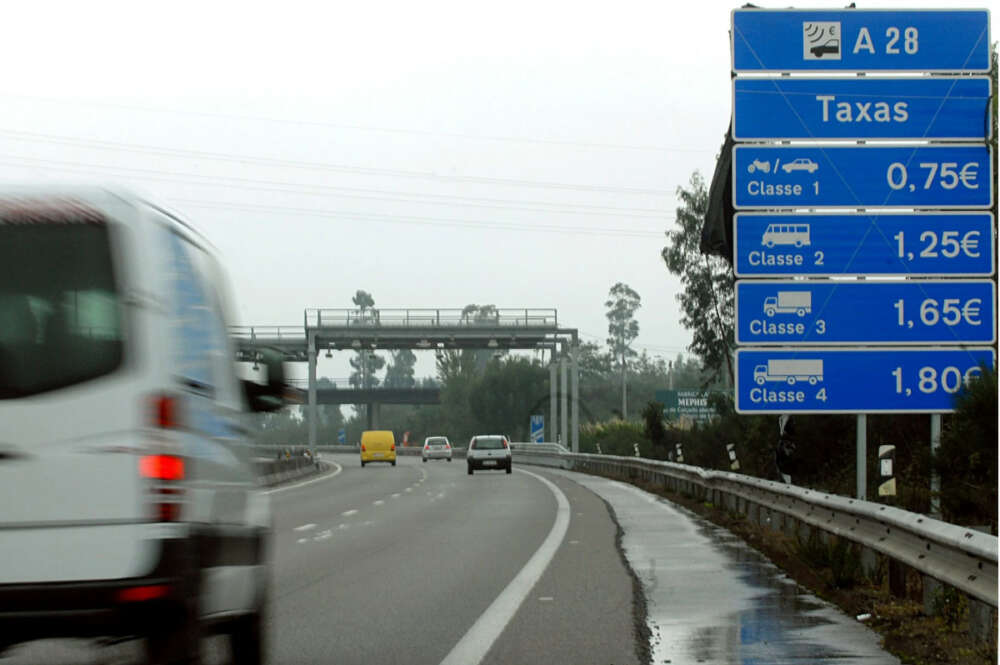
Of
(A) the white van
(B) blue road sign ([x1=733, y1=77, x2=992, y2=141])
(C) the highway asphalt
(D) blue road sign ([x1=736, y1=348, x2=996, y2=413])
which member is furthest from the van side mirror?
(B) blue road sign ([x1=733, y1=77, x2=992, y2=141])

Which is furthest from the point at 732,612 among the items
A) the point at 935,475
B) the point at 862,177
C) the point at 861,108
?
the point at 861,108

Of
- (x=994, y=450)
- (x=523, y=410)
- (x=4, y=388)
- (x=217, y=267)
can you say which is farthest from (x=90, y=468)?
(x=523, y=410)

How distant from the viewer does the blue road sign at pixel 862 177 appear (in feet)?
55.4

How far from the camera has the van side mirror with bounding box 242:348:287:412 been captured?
8289 mm

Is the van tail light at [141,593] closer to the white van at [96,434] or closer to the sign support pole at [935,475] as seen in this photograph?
the white van at [96,434]

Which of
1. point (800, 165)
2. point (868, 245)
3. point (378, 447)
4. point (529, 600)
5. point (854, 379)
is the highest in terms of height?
point (800, 165)

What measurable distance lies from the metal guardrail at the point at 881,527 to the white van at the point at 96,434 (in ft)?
13.2

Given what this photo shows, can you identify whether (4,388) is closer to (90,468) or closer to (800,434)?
(90,468)

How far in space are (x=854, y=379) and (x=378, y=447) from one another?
189 feet

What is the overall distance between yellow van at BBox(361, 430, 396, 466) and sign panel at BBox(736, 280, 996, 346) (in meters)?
56.3

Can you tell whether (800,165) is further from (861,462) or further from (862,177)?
(861,462)

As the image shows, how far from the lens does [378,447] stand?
242 ft

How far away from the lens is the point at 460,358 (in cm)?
18012

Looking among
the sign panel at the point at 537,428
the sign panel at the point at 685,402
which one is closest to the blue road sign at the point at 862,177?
the sign panel at the point at 685,402
